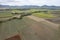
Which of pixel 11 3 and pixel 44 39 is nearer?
pixel 44 39

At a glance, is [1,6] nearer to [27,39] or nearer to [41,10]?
[41,10]

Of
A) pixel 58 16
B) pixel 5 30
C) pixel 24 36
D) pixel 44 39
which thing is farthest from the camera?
pixel 58 16

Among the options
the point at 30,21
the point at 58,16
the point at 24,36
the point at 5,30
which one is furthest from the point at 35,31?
the point at 58,16

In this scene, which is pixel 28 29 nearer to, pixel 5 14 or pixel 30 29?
pixel 30 29

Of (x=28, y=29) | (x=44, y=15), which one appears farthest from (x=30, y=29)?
(x=44, y=15)

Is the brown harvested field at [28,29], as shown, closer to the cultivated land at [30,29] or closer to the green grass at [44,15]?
the cultivated land at [30,29]

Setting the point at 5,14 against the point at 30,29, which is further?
the point at 5,14

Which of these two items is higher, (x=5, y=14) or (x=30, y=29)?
(x=5, y=14)

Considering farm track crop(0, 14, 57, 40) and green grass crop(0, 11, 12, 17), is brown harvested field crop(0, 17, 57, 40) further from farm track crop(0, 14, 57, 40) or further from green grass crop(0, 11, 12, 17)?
green grass crop(0, 11, 12, 17)
